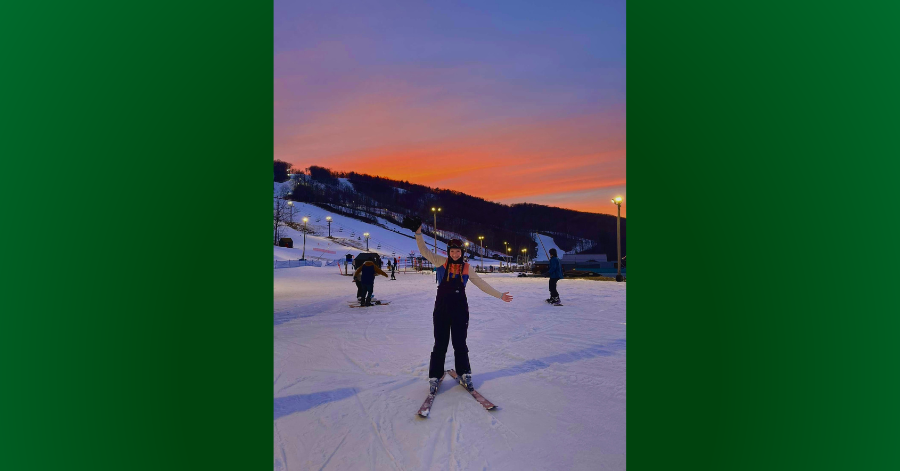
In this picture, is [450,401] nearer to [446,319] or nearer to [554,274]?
[446,319]

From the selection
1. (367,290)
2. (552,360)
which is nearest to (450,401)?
(552,360)

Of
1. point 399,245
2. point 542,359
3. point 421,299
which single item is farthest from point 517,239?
point 542,359

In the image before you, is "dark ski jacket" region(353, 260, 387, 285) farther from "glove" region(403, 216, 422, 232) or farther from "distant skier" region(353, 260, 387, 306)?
"glove" region(403, 216, 422, 232)

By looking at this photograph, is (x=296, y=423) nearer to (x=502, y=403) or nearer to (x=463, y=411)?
(x=463, y=411)

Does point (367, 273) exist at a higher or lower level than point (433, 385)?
higher

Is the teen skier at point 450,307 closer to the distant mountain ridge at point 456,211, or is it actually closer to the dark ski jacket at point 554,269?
the dark ski jacket at point 554,269

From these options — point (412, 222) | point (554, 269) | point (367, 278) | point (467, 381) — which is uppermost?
point (412, 222)

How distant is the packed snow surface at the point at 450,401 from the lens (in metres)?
3.00

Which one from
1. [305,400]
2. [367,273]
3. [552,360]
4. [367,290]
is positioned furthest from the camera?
[367,290]

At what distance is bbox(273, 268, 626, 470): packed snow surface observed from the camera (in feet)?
9.86

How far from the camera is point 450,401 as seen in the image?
4.08 metres

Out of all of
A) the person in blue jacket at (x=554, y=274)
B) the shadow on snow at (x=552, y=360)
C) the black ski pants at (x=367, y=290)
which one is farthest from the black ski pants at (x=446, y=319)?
the person in blue jacket at (x=554, y=274)

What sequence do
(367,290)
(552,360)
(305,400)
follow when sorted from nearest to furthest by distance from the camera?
1. (305,400)
2. (552,360)
3. (367,290)
